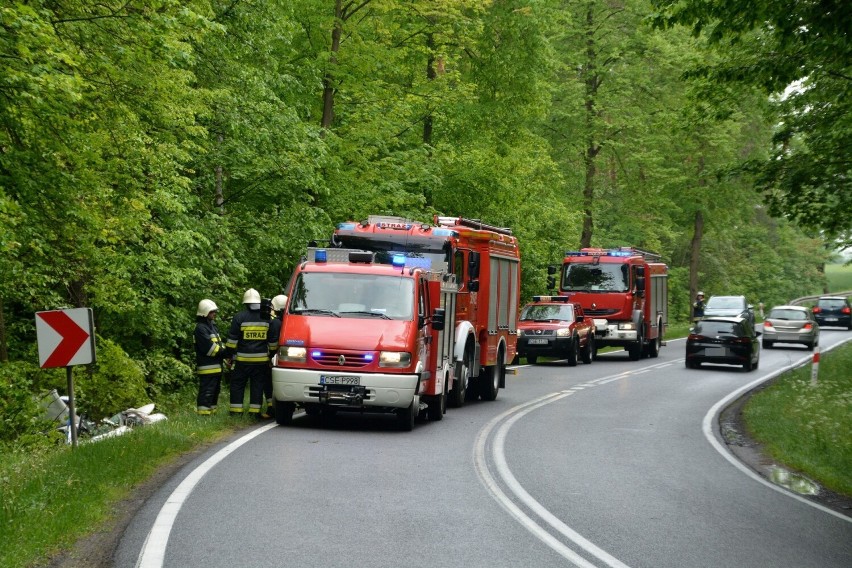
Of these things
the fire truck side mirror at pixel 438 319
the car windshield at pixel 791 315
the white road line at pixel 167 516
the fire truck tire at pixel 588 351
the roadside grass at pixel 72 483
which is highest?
the car windshield at pixel 791 315

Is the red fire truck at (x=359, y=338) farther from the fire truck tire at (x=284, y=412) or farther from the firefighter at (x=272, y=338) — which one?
the firefighter at (x=272, y=338)

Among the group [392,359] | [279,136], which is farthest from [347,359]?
[279,136]

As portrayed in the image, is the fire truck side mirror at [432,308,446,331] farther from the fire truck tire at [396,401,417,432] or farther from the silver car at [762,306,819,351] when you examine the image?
the silver car at [762,306,819,351]

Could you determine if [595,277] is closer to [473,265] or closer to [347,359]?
[473,265]

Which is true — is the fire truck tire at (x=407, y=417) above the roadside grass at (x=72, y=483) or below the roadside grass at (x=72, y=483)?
above

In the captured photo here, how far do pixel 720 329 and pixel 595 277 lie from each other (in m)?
5.57

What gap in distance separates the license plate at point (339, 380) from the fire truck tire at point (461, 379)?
13.0 feet

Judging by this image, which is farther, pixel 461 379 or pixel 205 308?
pixel 461 379

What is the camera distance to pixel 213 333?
15945 mm

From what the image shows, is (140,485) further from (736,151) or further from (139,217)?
(736,151)

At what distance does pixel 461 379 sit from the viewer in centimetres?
1877

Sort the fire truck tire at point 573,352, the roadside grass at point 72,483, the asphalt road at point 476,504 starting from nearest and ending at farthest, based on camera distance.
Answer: the roadside grass at point 72,483
the asphalt road at point 476,504
the fire truck tire at point 573,352

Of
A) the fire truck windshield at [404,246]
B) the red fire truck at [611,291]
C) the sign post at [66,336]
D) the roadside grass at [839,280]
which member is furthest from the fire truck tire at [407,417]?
the roadside grass at [839,280]

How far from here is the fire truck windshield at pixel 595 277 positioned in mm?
35969
